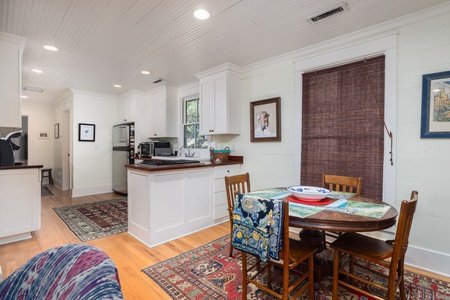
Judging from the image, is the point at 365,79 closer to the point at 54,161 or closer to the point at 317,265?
the point at 317,265

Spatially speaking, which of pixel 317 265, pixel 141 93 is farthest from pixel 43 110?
pixel 317 265

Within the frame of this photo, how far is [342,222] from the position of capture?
146cm

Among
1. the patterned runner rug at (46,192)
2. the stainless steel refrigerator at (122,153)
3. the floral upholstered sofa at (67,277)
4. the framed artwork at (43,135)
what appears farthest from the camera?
the framed artwork at (43,135)

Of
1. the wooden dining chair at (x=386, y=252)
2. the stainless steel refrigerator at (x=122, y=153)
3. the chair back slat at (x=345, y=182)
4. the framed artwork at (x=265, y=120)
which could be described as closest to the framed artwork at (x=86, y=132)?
the stainless steel refrigerator at (x=122, y=153)

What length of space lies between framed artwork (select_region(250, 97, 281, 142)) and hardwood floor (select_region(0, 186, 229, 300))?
150 cm

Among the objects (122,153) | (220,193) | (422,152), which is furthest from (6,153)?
(422,152)

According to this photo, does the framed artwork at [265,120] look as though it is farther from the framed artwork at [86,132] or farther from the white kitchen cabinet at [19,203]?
the framed artwork at [86,132]

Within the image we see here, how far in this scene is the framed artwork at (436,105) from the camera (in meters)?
2.16

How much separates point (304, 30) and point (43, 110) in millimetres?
7600

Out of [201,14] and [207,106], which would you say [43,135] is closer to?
[207,106]

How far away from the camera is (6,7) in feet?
7.14

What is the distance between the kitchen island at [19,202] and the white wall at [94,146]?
2399mm

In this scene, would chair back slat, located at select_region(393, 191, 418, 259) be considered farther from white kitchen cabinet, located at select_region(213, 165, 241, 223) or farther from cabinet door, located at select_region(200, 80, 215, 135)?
cabinet door, located at select_region(200, 80, 215, 135)

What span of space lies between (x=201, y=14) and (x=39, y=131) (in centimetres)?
697
